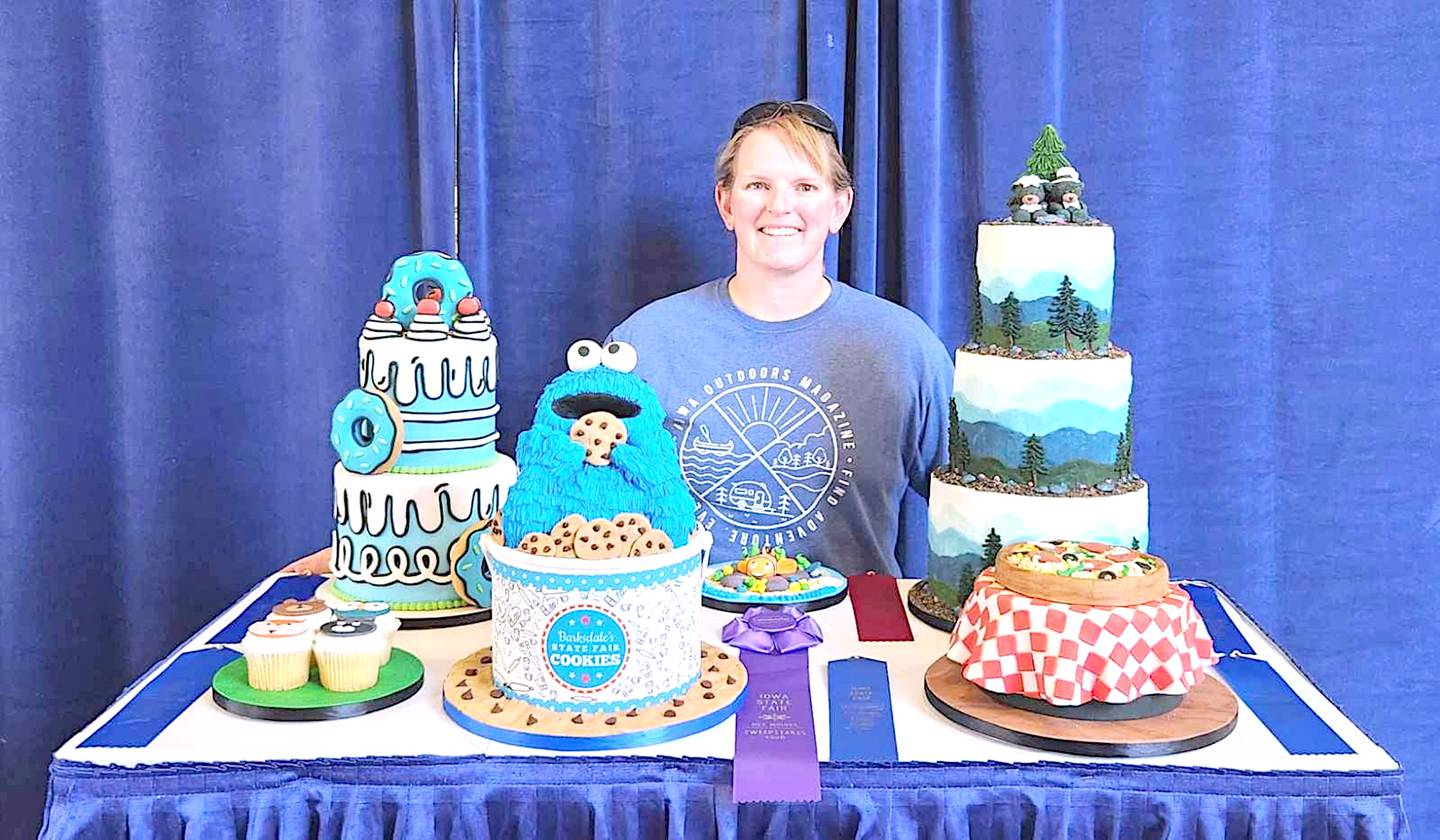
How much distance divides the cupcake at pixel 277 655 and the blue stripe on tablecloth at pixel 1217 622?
1.05m

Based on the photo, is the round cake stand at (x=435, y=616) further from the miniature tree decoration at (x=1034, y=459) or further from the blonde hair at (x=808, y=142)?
the blonde hair at (x=808, y=142)

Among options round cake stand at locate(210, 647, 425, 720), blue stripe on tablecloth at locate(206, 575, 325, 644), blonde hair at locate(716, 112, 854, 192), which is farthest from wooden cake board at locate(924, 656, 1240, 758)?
blonde hair at locate(716, 112, 854, 192)

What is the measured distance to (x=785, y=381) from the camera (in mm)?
2197

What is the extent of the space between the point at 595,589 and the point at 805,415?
2.90 ft

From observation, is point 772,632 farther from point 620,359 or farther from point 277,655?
point 277,655

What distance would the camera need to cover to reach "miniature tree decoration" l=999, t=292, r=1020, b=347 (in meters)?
1.64

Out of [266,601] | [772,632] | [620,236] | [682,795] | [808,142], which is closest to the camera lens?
[682,795]

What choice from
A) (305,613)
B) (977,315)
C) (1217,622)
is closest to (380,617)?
(305,613)

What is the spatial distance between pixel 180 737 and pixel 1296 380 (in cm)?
194

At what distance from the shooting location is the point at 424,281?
5.75ft

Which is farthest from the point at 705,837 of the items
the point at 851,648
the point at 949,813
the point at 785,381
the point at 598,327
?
the point at 598,327

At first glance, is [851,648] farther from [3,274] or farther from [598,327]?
[3,274]

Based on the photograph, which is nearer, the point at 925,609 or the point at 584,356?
Answer: the point at 584,356

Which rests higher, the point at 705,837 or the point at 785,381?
the point at 785,381
